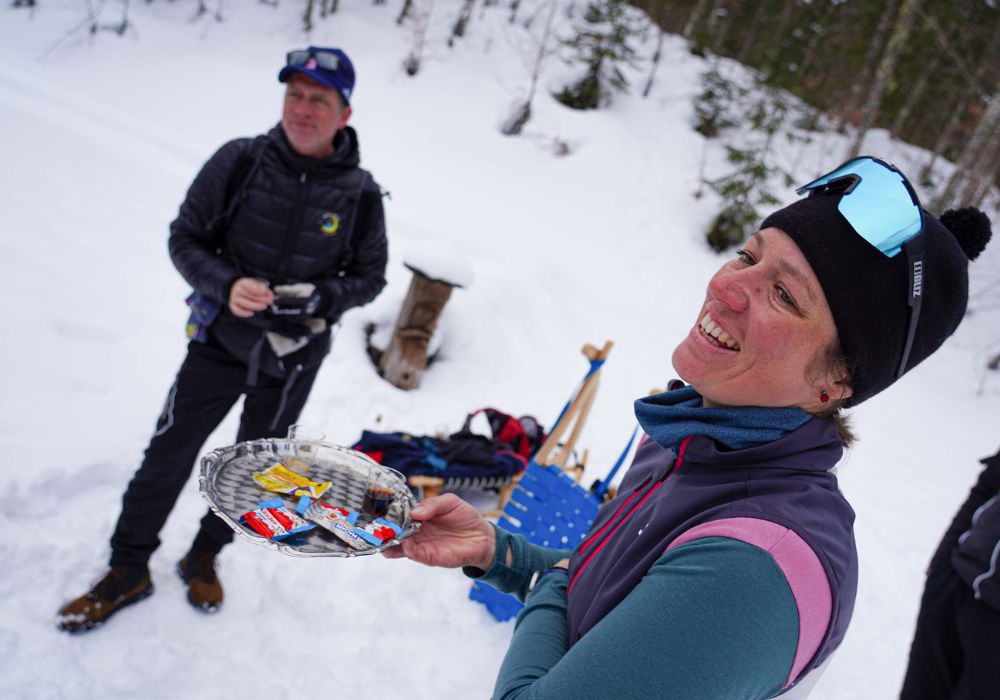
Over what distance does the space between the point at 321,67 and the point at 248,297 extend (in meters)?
1.05

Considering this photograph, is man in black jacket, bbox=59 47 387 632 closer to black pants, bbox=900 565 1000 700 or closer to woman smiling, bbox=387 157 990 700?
woman smiling, bbox=387 157 990 700

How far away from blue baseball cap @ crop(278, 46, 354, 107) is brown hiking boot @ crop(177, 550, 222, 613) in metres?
2.26

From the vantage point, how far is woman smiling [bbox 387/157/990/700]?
0.84 meters

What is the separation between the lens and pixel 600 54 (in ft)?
46.9

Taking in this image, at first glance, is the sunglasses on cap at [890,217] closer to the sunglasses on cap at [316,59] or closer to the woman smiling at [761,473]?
the woman smiling at [761,473]

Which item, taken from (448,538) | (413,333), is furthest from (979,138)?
(448,538)

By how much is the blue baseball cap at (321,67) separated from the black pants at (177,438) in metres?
1.24

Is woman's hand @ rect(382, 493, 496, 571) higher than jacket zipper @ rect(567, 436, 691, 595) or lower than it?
lower

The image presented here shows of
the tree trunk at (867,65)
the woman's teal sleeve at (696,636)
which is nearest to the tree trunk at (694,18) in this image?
the tree trunk at (867,65)

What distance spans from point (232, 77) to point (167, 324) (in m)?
10.2

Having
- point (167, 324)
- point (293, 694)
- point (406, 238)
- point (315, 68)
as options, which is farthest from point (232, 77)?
point (293, 694)

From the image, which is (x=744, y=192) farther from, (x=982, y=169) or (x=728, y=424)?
(x=728, y=424)

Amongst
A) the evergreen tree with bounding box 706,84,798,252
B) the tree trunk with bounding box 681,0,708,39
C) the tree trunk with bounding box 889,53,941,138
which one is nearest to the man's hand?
the evergreen tree with bounding box 706,84,798,252

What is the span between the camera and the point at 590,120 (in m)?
14.4
